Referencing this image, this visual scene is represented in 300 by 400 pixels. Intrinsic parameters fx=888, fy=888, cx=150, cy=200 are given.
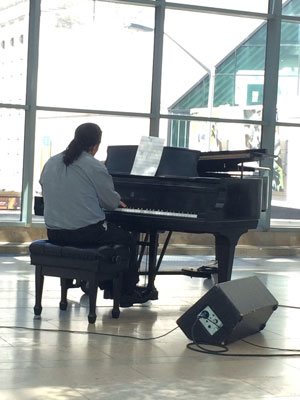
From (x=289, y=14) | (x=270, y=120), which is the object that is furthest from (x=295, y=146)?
(x=289, y=14)

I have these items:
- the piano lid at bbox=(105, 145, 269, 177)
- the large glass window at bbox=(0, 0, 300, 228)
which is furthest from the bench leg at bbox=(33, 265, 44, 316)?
the large glass window at bbox=(0, 0, 300, 228)

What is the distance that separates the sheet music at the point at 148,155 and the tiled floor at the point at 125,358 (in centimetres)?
107

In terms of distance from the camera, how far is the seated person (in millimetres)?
6082

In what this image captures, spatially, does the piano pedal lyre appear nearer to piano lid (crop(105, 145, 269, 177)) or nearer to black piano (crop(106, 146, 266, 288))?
black piano (crop(106, 146, 266, 288))

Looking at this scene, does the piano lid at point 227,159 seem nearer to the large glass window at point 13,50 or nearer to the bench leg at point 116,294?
the bench leg at point 116,294

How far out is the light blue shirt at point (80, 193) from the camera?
608 cm

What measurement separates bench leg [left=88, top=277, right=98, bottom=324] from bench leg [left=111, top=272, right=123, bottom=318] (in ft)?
0.78

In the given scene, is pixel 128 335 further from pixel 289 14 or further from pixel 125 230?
pixel 289 14

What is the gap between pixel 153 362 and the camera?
16.4 feet

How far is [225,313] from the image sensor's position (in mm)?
5363

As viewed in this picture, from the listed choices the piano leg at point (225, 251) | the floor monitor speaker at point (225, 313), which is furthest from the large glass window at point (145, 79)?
the floor monitor speaker at point (225, 313)

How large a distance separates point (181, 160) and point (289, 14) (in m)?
5.33

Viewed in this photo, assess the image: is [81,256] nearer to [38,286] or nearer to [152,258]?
[38,286]

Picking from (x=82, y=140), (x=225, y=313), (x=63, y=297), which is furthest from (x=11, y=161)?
(x=225, y=313)
